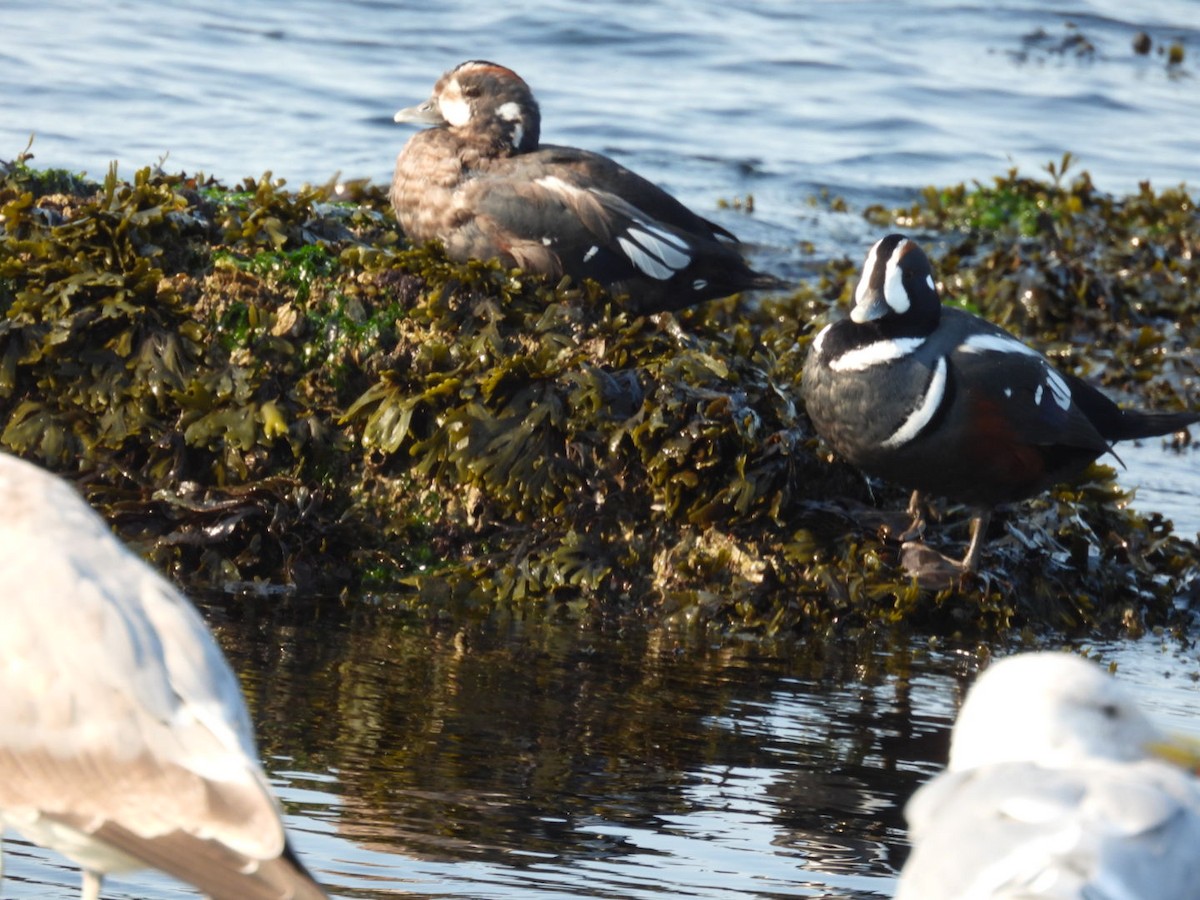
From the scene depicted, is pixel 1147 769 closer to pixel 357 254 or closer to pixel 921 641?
pixel 921 641

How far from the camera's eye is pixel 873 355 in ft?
20.4

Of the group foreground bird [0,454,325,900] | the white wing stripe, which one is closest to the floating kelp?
the white wing stripe

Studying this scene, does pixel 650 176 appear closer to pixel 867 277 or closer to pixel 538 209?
pixel 538 209

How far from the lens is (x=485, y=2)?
64.1ft

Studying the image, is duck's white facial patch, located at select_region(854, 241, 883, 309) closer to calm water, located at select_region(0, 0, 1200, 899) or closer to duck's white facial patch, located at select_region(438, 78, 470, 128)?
calm water, located at select_region(0, 0, 1200, 899)

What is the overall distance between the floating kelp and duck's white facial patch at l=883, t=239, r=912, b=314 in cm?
55

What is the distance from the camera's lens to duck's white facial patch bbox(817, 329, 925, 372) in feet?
20.3

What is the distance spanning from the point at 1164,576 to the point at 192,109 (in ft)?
32.0

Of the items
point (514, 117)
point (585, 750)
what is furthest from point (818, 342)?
point (585, 750)

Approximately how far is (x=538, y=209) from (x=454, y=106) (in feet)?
2.50

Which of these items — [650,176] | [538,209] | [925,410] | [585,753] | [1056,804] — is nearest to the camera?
[1056,804]

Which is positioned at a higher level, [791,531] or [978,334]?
[978,334]

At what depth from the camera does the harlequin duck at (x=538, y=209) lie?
6.68 m

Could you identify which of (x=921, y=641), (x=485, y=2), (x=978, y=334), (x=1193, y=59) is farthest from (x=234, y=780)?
(x=1193, y=59)
